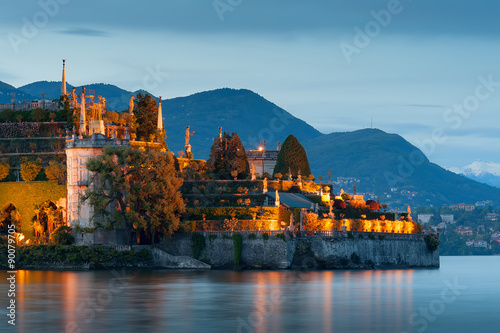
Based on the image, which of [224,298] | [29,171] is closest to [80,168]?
[29,171]

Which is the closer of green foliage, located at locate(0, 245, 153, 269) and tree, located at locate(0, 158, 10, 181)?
green foliage, located at locate(0, 245, 153, 269)

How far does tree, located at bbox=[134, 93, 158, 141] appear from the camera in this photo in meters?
151

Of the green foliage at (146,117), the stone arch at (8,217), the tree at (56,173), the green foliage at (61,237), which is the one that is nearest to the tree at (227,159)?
the green foliage at (146,117)

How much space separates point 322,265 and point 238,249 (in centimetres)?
1154

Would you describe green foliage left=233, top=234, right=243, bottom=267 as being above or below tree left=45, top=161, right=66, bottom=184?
below

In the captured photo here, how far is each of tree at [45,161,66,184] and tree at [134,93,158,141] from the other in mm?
17752

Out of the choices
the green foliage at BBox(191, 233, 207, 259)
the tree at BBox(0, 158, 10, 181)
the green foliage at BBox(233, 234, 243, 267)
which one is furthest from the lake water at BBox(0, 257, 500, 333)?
the tree at BBox(0, 158, 10, 181)

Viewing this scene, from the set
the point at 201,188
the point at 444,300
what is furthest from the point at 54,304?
the point at 201,188

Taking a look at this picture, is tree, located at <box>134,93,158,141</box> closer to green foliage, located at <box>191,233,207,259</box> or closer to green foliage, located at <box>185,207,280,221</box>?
green foliage, located at <box>185,207,280,221</box>

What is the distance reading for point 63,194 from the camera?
134 meters

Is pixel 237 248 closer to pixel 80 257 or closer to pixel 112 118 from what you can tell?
pixel 80 257

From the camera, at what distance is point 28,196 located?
445 ft

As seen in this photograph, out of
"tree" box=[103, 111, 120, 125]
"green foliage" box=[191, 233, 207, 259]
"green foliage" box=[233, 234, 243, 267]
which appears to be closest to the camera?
"green foliage" box=[233, 234, 243, 267]

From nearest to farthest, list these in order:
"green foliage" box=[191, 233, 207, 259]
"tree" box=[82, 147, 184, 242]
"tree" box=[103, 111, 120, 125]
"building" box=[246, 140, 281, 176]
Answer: "tree" box=[82, 147, 184, 242] < "green foliage" box=[191, 233, 207, 259] < "tree" box=[103, 111, 120, 125] < "building" box=[246, 140, 281, 176]
